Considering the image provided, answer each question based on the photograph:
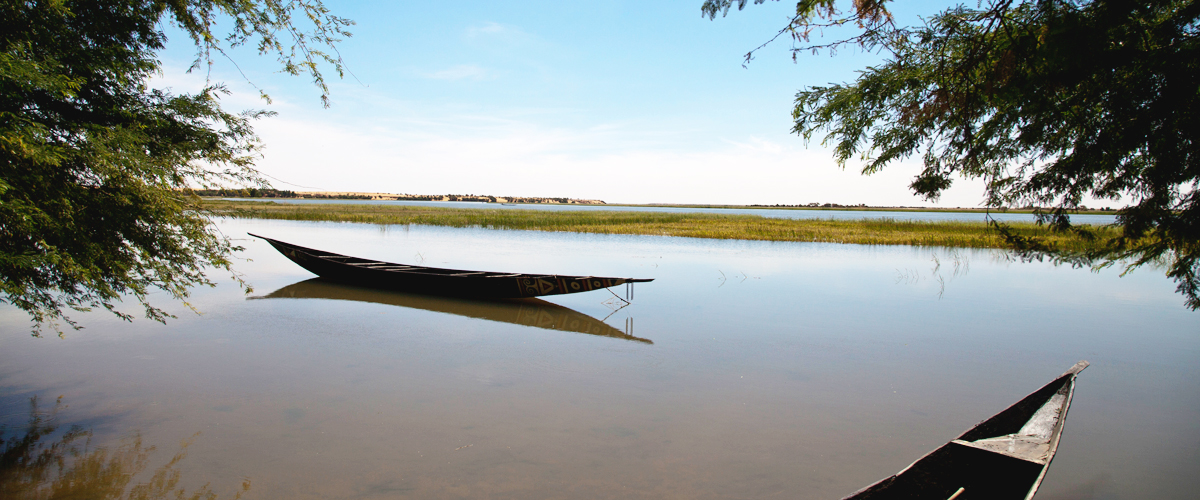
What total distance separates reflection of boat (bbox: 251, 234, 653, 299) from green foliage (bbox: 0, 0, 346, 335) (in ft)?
22.2

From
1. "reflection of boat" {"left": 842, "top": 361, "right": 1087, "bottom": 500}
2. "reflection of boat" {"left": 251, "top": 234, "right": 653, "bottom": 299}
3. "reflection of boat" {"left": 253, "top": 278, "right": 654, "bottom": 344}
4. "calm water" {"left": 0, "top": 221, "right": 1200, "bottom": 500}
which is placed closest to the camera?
"reflection of boat" {"left": 842, "top": 361, "right": 1087, "bottom": 500}

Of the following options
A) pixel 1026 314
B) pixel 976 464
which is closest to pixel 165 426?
pixel 976 464

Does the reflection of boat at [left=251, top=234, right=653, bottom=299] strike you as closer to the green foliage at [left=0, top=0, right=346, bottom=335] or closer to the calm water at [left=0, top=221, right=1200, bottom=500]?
the calm water at [left=0, top=221, right=1200, bottom=500]

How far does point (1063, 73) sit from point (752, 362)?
5041mm

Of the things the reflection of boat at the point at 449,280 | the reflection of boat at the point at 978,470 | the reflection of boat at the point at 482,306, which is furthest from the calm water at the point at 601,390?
the reflection of boat at the point at 978,470

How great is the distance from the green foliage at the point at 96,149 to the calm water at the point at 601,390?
68.0 inches

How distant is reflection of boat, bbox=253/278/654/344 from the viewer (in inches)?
417

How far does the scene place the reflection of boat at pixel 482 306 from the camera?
10.6 metres

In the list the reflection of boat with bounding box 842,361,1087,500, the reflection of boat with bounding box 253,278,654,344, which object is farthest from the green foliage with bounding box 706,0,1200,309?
the reflection of boat with bounding box 253,278,654,344

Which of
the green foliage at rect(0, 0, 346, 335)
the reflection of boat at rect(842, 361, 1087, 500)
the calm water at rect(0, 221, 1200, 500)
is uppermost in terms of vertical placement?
the green foliage at rect(0, 0, 346, 335)

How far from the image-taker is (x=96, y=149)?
13.6 ft

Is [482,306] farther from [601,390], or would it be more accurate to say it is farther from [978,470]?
[978,470]

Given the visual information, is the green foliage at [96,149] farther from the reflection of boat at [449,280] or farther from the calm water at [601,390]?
the reflection of boat at [449,280]

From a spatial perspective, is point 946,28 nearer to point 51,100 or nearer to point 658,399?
point 658,399
